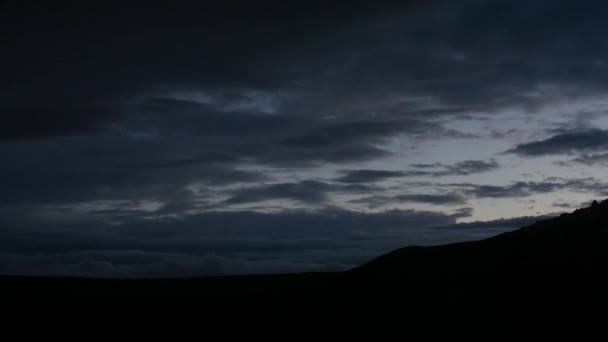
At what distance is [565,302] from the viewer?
3678 centimetres

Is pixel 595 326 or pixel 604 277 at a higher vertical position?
pixel 604 277

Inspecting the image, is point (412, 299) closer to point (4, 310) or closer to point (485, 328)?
point (485, 328)

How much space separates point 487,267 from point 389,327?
961 centimetres

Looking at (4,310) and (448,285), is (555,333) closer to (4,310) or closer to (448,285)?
(448,285)

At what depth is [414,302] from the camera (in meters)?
40.8

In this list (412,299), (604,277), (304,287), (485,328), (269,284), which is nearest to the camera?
(485,328)

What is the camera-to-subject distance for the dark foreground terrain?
36.5m

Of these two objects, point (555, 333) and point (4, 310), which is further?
point (4, 310)

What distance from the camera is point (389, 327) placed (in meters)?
37.7

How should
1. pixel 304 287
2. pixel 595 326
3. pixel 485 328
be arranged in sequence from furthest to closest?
pixel 304 287 → pixel 485 328 → pixel 595 326

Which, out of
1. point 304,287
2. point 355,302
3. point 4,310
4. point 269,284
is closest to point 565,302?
point 355,302

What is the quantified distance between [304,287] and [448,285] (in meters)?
10.5

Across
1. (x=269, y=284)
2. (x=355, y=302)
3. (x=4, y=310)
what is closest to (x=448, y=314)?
(x=355, y=302)

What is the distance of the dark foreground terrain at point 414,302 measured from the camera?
36531 millimetres
